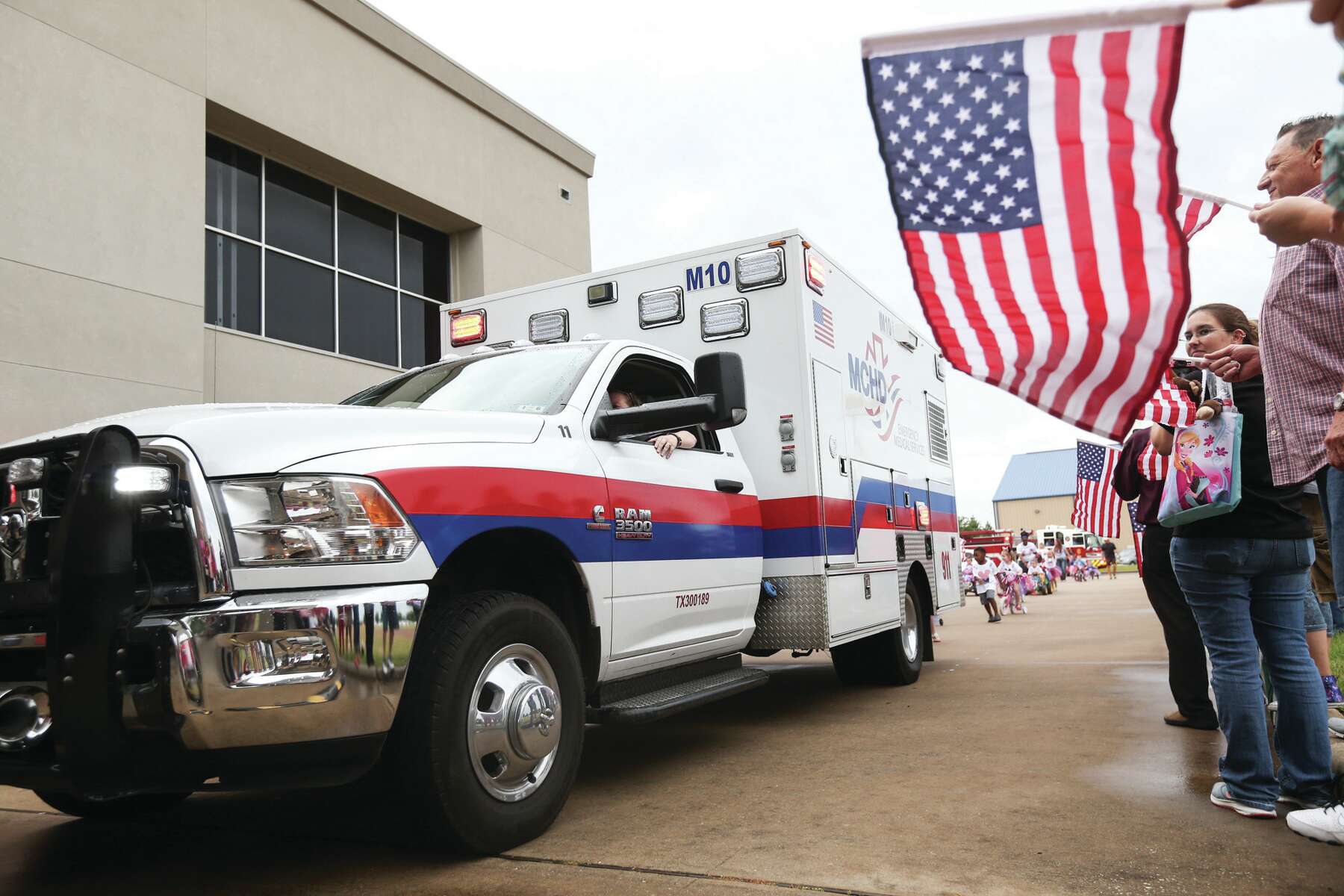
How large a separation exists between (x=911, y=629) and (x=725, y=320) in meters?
3.45

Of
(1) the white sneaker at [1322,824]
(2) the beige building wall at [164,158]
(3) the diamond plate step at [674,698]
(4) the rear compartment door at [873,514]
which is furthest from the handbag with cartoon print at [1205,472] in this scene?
(2) the beige building wall at [164,158]

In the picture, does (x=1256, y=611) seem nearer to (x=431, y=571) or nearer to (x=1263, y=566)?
(x=1263, y=566)

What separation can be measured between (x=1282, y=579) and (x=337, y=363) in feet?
42.0

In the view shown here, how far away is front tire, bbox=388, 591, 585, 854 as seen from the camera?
3172 millimetres

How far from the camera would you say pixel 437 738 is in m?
3.15

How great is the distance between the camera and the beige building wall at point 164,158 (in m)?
10.3

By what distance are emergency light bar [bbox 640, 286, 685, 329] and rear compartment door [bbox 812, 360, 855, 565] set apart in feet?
3.13

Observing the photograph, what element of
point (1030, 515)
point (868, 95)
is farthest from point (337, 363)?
point (1030, 515)

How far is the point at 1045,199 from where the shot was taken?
8.39ft

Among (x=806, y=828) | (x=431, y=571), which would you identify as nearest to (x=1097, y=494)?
(x=806, y=828)

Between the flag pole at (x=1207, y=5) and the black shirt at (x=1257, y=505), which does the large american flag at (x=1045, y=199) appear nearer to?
the flag pole at (x=1207, y=5)

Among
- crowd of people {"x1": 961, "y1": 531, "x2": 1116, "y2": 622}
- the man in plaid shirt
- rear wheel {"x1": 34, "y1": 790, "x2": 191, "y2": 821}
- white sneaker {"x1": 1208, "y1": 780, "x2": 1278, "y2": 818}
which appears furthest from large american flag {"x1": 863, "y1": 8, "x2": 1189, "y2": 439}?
crowd of people {"x1": 961, "y1": 531, "x2": 1116, "y2": 622}

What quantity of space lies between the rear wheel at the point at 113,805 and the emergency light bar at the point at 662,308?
3.76 m

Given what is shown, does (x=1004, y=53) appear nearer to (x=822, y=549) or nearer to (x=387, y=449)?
(x=387, y=449)
